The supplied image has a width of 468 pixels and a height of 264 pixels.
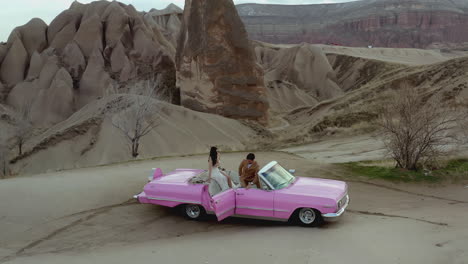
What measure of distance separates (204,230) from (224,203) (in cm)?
66

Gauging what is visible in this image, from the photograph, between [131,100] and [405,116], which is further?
[131,100]

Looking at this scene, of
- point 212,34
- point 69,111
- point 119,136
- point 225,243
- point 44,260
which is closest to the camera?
point 44,260

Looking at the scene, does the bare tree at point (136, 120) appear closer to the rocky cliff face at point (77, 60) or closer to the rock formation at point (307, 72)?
the rocky cliff face at point (77, 60)

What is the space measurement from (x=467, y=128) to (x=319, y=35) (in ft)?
402

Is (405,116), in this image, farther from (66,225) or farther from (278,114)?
(278,114)

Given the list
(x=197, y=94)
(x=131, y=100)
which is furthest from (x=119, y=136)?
(x=197, y=94)

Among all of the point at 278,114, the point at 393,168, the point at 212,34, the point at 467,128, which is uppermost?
the point at 212,34

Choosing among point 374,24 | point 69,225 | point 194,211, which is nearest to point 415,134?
point 194,211

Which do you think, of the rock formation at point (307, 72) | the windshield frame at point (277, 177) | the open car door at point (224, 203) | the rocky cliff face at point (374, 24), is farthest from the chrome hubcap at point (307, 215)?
the rocky cliff face at point (374, 24)

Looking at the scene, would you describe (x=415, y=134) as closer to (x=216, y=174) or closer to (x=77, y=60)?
(x=216, y=174)

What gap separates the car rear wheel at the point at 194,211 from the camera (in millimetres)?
9250

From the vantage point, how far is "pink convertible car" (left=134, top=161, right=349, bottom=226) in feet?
28.1

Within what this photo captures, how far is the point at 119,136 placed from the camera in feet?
82.7

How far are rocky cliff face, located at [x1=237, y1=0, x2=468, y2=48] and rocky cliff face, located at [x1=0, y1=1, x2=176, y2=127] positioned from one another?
90193mm
